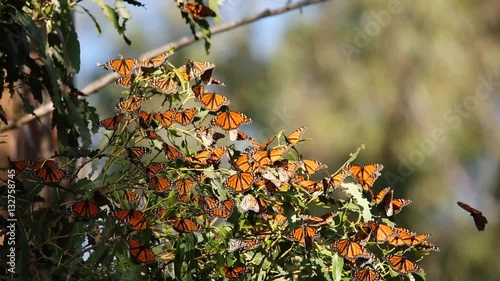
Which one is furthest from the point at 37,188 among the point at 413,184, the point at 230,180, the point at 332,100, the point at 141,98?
the point at 332,100

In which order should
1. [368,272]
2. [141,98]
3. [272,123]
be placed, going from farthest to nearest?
[272,123] < [141,98] < [368,272]

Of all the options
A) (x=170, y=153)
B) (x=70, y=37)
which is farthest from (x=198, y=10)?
(x=170, y=153)

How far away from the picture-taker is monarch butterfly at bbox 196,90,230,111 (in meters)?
1.75

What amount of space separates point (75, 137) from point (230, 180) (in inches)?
30.0

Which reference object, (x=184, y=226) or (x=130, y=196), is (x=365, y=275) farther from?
(x=130, y=196)

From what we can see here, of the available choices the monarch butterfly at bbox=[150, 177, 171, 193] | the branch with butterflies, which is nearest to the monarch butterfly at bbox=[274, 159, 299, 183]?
the branch with butterflies

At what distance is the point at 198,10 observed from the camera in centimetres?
233

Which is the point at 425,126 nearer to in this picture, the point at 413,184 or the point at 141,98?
the point at 413,184

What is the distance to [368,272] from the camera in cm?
163

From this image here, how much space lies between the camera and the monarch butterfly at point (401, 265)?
1654mm

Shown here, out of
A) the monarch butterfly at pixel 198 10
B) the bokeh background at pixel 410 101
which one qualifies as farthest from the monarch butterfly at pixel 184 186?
the bokeh background at pixel 410 101

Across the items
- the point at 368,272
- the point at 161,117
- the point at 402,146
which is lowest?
the point at 368,272

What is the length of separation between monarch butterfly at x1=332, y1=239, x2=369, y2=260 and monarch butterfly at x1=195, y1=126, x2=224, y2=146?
320 millimetres

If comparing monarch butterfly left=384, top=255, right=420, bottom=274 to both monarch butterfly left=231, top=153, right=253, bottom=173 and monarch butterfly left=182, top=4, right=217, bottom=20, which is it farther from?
→ monarch butterfly left=182, top=4, right=217, bottom=20
